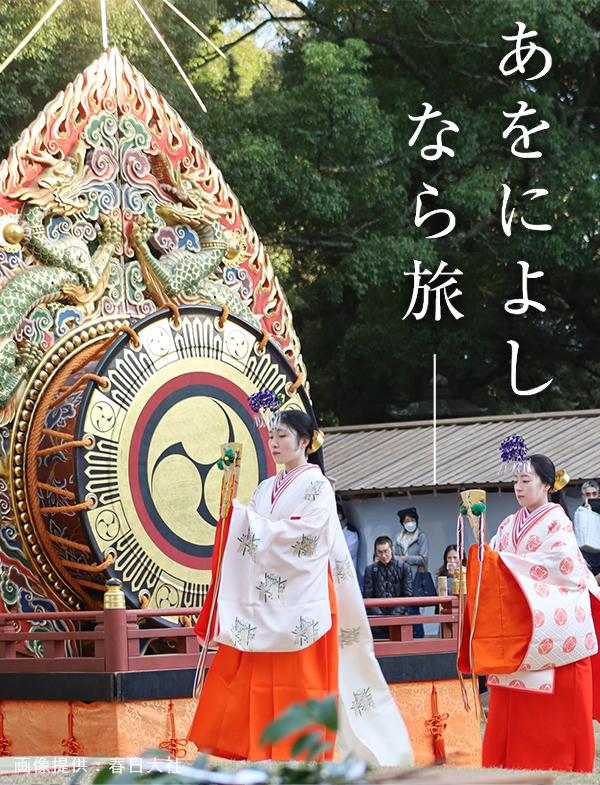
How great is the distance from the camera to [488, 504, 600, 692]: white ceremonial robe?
513cm

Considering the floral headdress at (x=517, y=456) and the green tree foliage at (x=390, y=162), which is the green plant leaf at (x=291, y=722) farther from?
the green tree foliage at (x=390, y=162)

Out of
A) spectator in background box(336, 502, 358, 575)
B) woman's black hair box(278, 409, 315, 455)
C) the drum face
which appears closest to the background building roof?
spectator in background box(336, 502, 358, 575)

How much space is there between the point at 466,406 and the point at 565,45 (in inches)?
207

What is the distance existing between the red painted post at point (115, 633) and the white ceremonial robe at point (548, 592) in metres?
1.92

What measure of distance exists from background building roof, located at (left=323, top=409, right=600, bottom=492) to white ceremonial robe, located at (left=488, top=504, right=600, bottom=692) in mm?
5265

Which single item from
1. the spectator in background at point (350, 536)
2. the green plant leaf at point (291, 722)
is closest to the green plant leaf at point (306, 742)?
the green plant leaf at point (291, 722)

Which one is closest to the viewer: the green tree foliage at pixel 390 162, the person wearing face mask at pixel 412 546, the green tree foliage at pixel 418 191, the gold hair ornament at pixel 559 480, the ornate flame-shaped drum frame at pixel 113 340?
the gold hair ornament at pixel 559 480

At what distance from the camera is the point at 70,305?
274 inches

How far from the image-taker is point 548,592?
17.2 feet

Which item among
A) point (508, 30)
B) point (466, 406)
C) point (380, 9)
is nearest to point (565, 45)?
point (508, 30)

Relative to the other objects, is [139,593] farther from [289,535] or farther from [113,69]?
[113,69]

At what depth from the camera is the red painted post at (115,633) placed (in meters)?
5.86

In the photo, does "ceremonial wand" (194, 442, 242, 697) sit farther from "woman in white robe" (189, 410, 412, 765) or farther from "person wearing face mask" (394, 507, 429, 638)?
"person wearing face mask" (394, 507, 429, 638)

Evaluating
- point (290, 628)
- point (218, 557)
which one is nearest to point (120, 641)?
point (218, 557)
